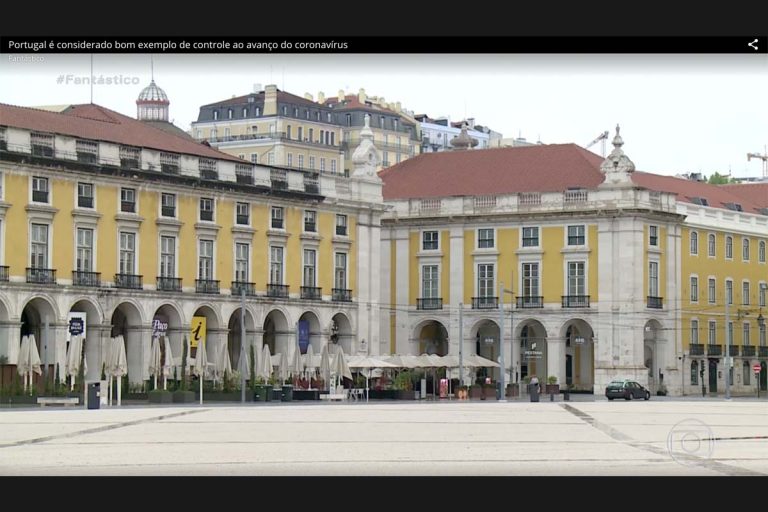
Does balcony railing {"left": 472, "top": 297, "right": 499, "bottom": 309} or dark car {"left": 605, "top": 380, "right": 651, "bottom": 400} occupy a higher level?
balcony railing {"left": 472, "top": 297, "right": 499, "bottom": 309}

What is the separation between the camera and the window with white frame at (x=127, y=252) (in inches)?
2872

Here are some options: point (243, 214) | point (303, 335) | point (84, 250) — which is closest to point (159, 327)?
point (84, 250)

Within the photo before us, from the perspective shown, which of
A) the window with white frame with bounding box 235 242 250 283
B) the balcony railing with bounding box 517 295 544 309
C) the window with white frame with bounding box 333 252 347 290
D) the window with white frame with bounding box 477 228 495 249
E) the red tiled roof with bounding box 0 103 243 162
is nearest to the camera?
the red tiled roof with bounding box 0 103 243 162

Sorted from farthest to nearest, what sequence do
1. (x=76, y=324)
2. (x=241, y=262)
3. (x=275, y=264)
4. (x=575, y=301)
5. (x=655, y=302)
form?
(x=655, y=302), (x=575, y=301), (x=275, y=264), (x=241, y=262), (x=76, y=324)

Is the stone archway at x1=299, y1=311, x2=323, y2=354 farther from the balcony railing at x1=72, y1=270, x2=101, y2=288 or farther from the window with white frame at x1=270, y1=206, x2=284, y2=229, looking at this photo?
the balcony railing at x1=72, y1=270, x2=101, y2=288

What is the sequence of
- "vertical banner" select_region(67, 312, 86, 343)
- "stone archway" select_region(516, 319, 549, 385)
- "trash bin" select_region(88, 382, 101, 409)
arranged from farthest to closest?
"stone archway" select_region(516, 319, 549, 385), "vertical banner" select_region(67, 312, 86, 343), "trash bin" select_region(88, 382, 101, 409)

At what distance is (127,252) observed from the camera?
240ft

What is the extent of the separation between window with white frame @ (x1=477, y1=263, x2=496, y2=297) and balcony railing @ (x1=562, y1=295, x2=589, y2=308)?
400cm

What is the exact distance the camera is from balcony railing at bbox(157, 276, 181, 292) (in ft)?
245

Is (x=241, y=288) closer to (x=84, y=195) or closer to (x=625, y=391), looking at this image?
(x=84, y=195)

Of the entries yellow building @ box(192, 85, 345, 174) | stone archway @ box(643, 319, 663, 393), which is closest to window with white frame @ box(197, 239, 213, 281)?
stone archway @ box(643, 319, 663, 393)

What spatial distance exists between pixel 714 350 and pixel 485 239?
1375 cm

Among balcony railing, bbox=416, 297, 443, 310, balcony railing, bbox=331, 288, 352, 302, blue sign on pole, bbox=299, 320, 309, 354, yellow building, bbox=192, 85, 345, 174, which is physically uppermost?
yellow building, bbox=192, 85, 345, 174

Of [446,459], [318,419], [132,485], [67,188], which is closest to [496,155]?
[67,188]
